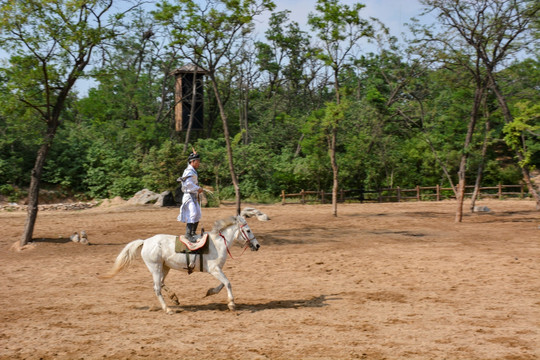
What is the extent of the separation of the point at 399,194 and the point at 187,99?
20.3 meters

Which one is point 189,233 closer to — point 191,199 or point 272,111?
point 191,199

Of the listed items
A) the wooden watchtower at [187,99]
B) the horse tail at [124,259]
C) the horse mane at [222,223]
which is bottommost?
the horse tail at [124,259]

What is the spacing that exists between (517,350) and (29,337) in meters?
7.00

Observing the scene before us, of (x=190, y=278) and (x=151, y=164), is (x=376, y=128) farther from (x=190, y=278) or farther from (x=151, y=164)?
(x=190, y=278)

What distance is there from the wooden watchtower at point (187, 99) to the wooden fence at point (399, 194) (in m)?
12.1

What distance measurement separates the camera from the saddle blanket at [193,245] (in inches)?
344

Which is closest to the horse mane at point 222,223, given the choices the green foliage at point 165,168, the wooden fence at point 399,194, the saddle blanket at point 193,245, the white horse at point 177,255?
the white horse at point 177,255

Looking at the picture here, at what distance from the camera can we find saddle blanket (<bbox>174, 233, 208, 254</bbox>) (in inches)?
344

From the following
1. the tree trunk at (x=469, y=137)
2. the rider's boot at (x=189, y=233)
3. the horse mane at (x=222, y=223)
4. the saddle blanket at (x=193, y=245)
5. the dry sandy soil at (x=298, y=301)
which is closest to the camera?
the dry sandy soil at (x=298, y=301)

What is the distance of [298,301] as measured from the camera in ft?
30.7

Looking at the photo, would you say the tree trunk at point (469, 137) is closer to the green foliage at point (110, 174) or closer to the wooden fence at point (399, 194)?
the wooden fence at point (399, 194)

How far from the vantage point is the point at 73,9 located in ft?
52.3

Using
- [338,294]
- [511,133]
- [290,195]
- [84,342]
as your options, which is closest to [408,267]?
[338,294]

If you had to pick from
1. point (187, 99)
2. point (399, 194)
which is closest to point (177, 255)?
point (399, 194)
